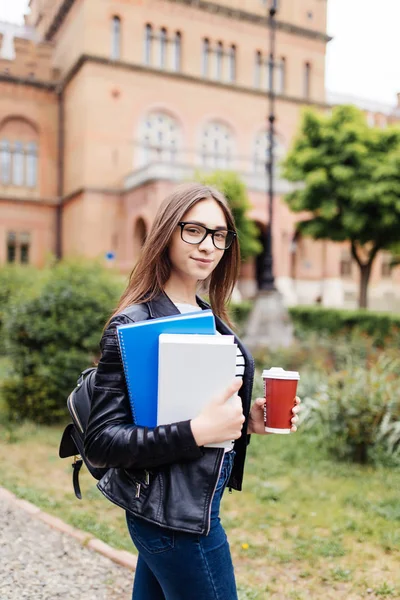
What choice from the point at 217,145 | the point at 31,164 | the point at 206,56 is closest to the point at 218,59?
the point at 206,56

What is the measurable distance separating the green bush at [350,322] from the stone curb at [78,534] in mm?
7438

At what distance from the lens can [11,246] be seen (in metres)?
29.2

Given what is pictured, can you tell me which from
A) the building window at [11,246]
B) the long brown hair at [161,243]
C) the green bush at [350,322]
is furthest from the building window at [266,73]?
the long brown hair at [161,243]

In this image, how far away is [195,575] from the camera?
5.15 ft

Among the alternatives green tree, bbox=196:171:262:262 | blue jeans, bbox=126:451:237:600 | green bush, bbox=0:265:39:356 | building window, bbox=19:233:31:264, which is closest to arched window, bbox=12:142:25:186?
building window, bbox=19:233:31:264

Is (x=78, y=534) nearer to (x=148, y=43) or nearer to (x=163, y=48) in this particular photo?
(x=148, y=43)

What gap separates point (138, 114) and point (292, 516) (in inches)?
1014

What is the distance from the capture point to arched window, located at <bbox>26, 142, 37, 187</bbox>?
97.6 feet

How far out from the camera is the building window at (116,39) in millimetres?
26938

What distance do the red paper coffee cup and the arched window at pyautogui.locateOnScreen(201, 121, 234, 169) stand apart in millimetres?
27796

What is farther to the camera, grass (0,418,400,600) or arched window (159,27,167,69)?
arched window (159,27,167,69)

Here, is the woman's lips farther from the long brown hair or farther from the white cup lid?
the white cup lid

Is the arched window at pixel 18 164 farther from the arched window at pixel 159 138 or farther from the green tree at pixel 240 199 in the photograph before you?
the green tree at pixel 240 199

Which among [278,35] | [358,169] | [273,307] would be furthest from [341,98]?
[273,307]
